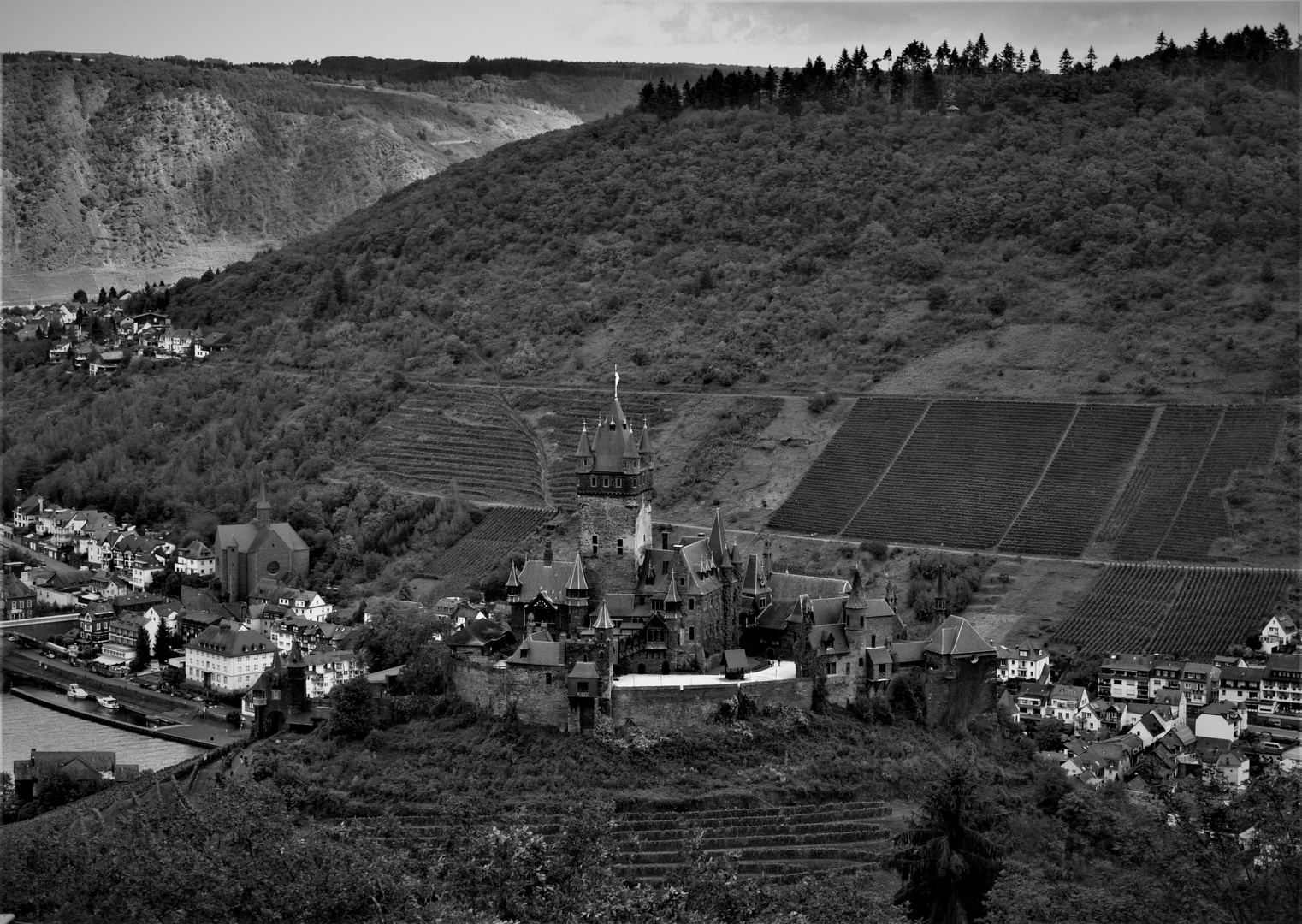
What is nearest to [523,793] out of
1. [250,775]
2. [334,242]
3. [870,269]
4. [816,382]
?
[250,775]

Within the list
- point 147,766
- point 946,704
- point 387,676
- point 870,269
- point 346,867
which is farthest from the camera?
point 870,269

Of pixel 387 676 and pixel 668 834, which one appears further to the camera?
pixel 387 676

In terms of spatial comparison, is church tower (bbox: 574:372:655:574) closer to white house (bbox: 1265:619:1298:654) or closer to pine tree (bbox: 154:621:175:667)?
white house (bbox: 1265:619:1298:654)

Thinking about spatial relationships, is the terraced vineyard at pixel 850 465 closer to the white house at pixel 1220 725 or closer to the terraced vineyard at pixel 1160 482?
the terraced vineyard at pixel 1160 482

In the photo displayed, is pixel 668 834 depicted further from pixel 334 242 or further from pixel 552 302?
pixel 334 242

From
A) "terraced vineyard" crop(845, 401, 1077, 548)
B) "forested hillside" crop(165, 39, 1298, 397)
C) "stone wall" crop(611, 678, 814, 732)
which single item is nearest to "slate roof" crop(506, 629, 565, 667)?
"stone wall" crop(611, 678, 814, 732)

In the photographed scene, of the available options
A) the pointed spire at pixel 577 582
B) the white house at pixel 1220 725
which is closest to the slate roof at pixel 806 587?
the pointed spire at pixel 577 582
